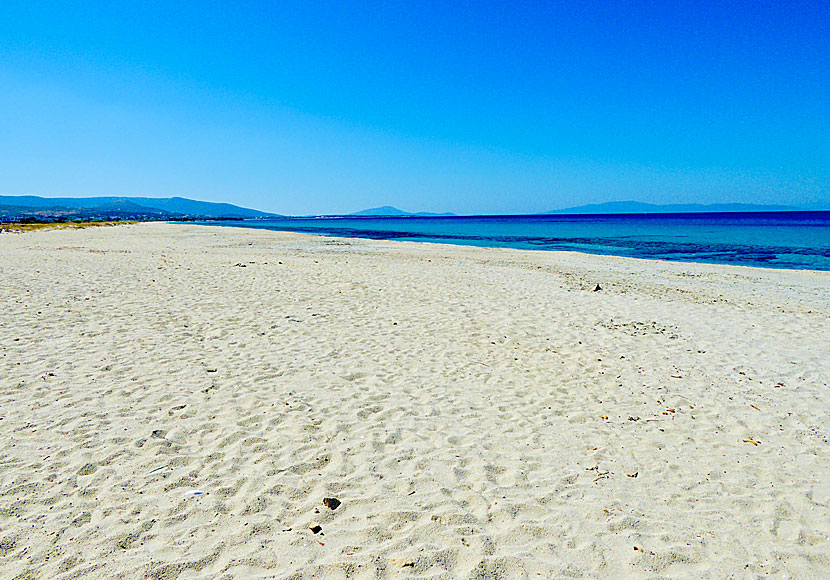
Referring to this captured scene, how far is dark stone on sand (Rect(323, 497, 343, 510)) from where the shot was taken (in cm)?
405

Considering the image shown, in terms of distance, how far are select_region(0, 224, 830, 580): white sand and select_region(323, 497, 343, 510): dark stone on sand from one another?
5cm

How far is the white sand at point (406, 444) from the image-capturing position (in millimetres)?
3561

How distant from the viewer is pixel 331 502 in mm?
4086

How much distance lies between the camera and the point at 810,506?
14.0ft

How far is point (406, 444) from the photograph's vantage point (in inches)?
204

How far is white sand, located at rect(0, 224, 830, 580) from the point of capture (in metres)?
3.56

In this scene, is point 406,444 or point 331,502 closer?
point 331,502

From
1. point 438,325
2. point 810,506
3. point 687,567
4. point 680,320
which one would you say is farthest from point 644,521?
point 680,320

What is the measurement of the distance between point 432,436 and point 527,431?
1159 millimetres

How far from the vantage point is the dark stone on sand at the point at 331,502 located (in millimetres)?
4046

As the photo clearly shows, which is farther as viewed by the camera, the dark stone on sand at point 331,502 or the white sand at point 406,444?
the dark stone on sand at point 331,502

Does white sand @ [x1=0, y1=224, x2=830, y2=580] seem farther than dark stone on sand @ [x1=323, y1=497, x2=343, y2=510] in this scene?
No

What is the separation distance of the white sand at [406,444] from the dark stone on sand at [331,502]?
55mm

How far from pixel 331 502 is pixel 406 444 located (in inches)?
50.3
